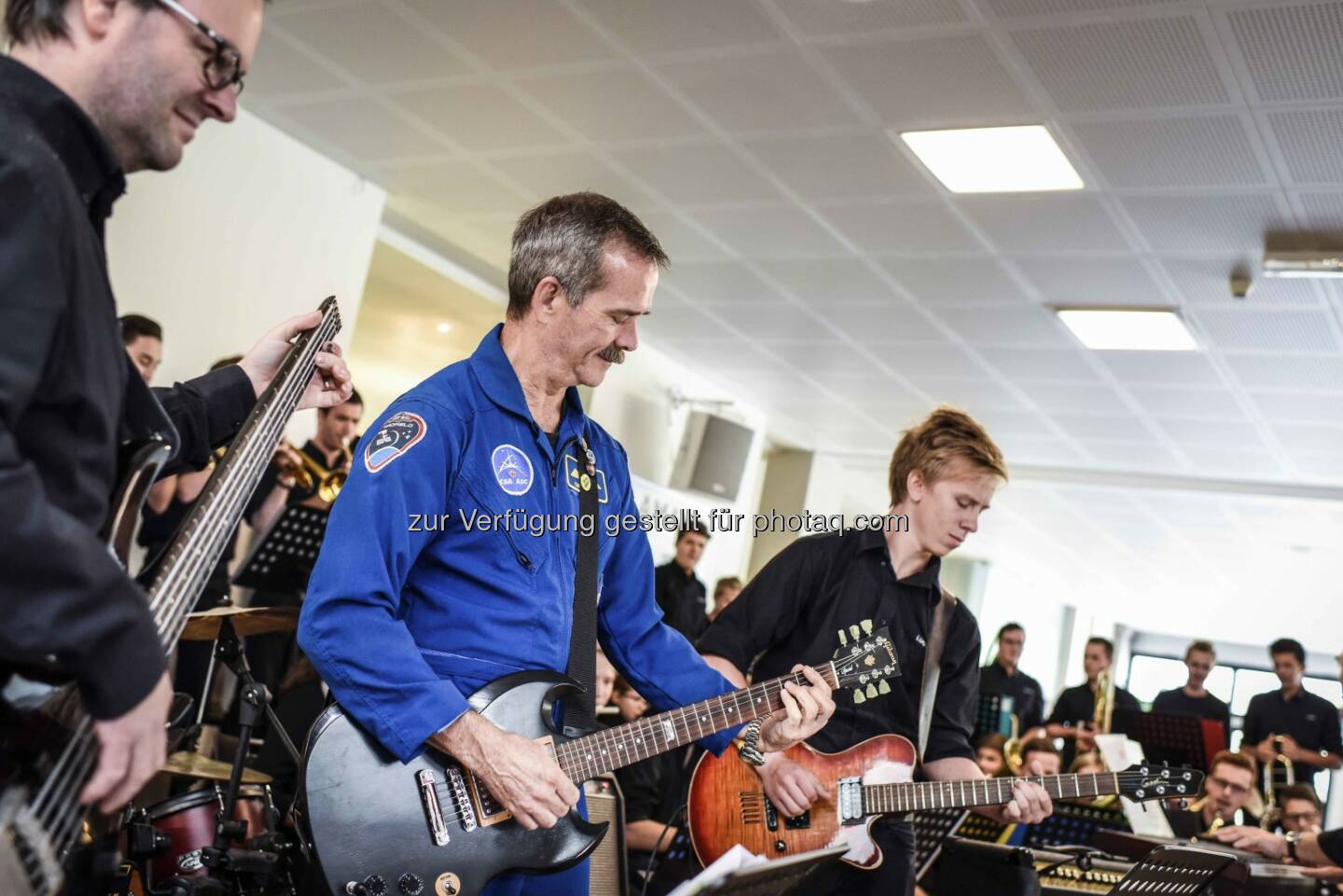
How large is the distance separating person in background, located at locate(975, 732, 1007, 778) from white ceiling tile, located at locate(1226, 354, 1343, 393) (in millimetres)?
3307

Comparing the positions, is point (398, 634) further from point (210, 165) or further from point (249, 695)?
point (210, 165)

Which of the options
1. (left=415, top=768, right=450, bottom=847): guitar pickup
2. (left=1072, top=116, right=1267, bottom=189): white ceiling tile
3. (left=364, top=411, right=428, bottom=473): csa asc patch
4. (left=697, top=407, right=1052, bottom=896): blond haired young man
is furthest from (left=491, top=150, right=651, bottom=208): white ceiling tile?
(left=415, top=768, right=450, bottom=847): guitar pickup

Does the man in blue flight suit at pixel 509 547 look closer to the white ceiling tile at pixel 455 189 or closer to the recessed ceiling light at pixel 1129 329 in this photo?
the white ceiling tile at pixel 455 189

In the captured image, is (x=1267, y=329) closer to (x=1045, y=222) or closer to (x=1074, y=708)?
(x=1045, y=222)

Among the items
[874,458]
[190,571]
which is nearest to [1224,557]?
[874,458]

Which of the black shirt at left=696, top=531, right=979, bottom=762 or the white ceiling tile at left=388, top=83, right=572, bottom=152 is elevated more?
the white ceiling tile at left=388, top=83, right=572, bottom=152

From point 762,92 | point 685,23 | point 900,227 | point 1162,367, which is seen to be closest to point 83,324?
point 685,23

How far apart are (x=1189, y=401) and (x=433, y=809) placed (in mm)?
9146

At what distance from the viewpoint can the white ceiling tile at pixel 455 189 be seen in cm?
778

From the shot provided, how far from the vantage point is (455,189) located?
8.11 meters

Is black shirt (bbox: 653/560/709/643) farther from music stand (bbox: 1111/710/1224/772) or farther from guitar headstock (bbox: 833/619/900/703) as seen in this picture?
guitar headstock (bbox: 833/619/900/703)

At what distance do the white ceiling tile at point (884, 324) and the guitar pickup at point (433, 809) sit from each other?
288 inches

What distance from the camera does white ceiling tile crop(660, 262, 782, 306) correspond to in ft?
29.2

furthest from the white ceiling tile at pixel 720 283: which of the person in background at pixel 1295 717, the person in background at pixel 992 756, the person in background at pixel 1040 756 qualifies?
the person in background at pixel 1295 717
